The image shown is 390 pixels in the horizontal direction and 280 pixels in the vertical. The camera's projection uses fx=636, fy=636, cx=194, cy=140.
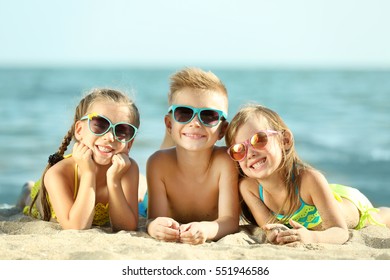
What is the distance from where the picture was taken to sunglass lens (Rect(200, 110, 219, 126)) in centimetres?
409

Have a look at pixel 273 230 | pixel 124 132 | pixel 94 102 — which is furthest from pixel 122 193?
pixel 273 230

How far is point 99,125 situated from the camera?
13.6 ft

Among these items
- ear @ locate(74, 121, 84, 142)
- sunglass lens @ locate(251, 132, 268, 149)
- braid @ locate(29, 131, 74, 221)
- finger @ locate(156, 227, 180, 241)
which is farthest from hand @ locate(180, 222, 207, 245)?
braid @ locate(29, 131, 74, 221)

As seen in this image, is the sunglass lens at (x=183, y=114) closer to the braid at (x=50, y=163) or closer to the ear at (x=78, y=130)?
the ear at (x=78, y=130)

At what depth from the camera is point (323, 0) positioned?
31609 mm

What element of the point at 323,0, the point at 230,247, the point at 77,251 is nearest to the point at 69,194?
the point at 77,251

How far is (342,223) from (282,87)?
21.9 meters

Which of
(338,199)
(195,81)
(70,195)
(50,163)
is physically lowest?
(70,195)

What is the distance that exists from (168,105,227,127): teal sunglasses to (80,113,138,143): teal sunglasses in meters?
0.33

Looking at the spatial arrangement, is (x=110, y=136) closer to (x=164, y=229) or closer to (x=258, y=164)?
(x=164, y=229)

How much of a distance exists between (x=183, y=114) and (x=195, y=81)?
0.76 ft

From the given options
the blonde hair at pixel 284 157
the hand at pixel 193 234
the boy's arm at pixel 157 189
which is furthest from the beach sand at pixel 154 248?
the blonde hair at pixel 284 157

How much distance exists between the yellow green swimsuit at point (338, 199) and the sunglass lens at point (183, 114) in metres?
0.66

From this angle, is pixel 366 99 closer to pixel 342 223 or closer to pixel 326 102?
pixel 326 102
